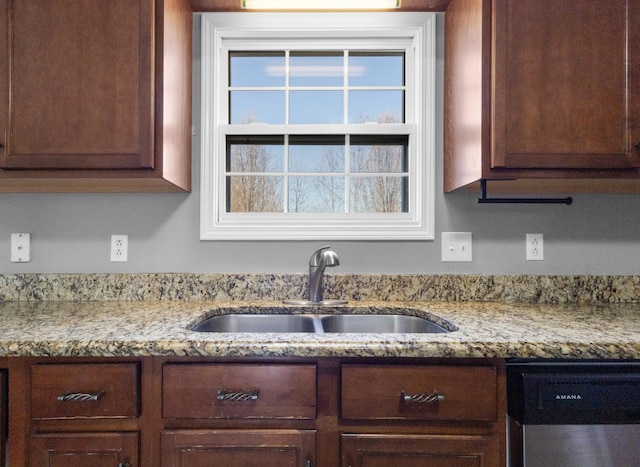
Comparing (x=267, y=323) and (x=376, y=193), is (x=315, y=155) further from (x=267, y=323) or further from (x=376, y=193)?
(x=267, y=323)

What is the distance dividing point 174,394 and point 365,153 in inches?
52.1

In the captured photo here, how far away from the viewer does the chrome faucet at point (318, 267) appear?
5.33 ft

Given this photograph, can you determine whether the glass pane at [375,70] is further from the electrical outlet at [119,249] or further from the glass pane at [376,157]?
the electrical outlet at [119,249]

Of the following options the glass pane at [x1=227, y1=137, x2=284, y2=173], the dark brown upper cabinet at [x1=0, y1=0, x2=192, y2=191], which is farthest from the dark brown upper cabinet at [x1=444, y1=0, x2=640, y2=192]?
the dark brown upper cabinet at [x1=0, y1=0, x2=192, y2=191]

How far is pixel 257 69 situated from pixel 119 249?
104cm

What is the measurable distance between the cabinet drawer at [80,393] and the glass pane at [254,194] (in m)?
0.99

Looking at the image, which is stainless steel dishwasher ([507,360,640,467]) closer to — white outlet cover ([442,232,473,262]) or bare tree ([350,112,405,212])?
white outlet cover ([442,232,473,262])

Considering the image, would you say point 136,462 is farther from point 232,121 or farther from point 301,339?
point 232,121

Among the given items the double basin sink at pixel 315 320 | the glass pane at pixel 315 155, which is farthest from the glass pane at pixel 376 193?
the double basin sink at pixel 315 320

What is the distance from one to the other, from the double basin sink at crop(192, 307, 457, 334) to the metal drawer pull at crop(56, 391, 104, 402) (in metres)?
0.57

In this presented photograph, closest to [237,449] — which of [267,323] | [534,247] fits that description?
[267,323]

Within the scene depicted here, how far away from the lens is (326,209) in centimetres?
196

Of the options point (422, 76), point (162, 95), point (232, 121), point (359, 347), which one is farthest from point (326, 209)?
point (359, 347)

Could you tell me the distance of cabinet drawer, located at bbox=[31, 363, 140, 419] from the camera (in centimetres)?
110
